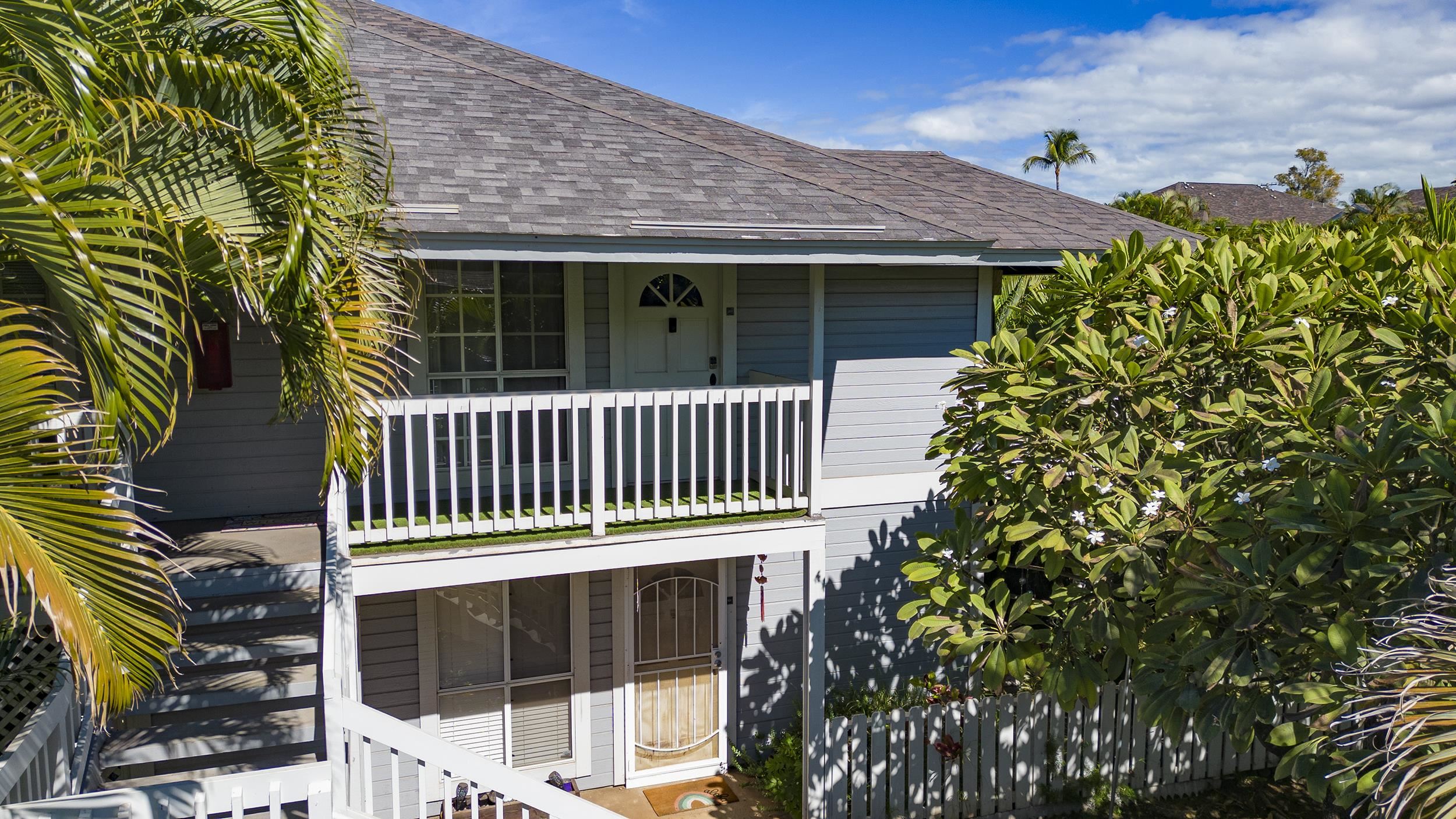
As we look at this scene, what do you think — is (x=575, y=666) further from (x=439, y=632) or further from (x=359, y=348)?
(x=359, y=348)

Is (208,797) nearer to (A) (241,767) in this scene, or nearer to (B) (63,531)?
(A) (241,767)

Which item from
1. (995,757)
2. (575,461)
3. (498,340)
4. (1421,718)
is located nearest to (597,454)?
(575,461)

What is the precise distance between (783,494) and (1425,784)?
228 inches

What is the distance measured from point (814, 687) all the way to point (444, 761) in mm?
4087

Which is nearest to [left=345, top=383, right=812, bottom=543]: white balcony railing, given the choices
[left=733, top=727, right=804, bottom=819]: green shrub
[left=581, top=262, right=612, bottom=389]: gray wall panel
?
[left=581, top=262, right=612, bottom=389]: gray wall panel

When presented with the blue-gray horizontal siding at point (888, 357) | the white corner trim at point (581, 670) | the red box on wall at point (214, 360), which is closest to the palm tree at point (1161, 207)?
the blue-gray horizontal siding at point (888, 357)

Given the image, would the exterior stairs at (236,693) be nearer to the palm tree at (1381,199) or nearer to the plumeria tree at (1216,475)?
the plumeria tree at (1216,475)

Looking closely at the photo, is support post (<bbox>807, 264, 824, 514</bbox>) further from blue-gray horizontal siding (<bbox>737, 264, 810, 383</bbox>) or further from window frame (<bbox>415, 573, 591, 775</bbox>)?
window frame (<bbox>415, 573, 591, 775</bbox>)

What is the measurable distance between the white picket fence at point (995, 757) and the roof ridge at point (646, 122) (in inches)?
167

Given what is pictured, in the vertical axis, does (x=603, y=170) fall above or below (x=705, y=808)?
above

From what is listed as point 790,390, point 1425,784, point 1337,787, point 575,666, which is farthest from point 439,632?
point 1425,784

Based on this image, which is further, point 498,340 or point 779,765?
point 779,765

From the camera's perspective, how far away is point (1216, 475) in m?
5.18

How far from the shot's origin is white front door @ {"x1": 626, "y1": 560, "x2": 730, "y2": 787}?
9.30 meters
